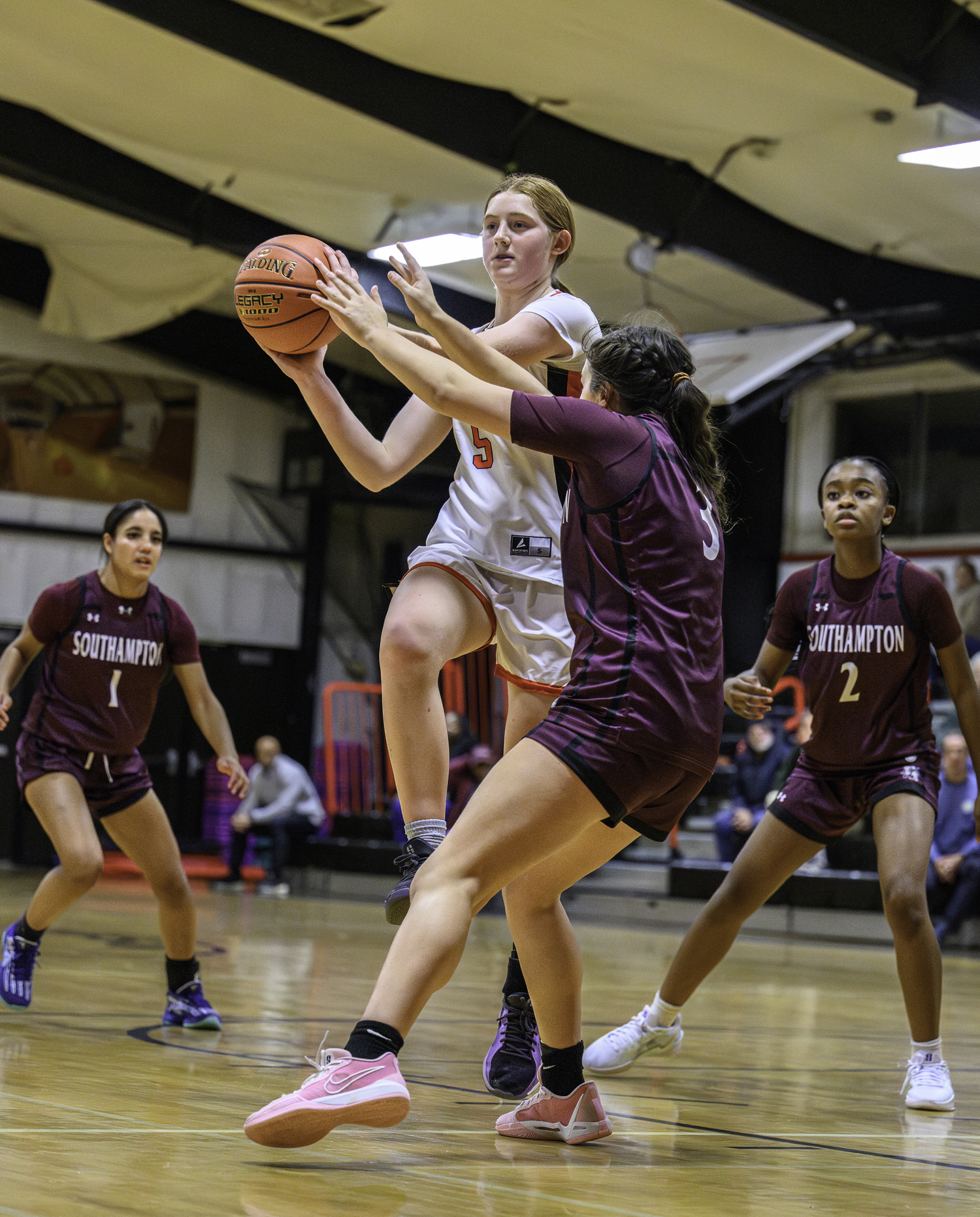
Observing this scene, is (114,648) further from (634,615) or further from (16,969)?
(634,615)

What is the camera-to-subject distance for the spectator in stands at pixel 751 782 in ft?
40.9

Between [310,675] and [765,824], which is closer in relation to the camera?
[765,824]

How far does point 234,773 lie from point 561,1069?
6.80 feet

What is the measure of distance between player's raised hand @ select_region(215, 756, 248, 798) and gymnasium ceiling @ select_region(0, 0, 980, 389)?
19.6ft

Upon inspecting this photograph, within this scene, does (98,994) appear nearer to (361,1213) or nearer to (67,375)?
(361,1213)

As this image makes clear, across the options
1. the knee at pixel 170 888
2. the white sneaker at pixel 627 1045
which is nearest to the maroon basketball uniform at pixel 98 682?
the knee at pixel 170 888

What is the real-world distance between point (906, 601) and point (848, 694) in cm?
31

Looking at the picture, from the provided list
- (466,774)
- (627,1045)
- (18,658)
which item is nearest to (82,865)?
(18,658)

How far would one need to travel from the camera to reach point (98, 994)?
544 centimetres

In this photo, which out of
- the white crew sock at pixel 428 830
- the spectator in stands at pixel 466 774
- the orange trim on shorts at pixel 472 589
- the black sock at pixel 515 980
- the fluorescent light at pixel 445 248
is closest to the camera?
the white crew sock at pixel 428 830

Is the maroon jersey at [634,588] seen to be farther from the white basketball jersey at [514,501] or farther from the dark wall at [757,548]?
the dark wall at [757,548]

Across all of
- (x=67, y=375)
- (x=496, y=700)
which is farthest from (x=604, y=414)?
(x=67, y=375)

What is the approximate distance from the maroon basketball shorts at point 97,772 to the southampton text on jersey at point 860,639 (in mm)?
2154

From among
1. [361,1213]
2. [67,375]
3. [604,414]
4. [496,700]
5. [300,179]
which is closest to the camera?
[361,1213]
